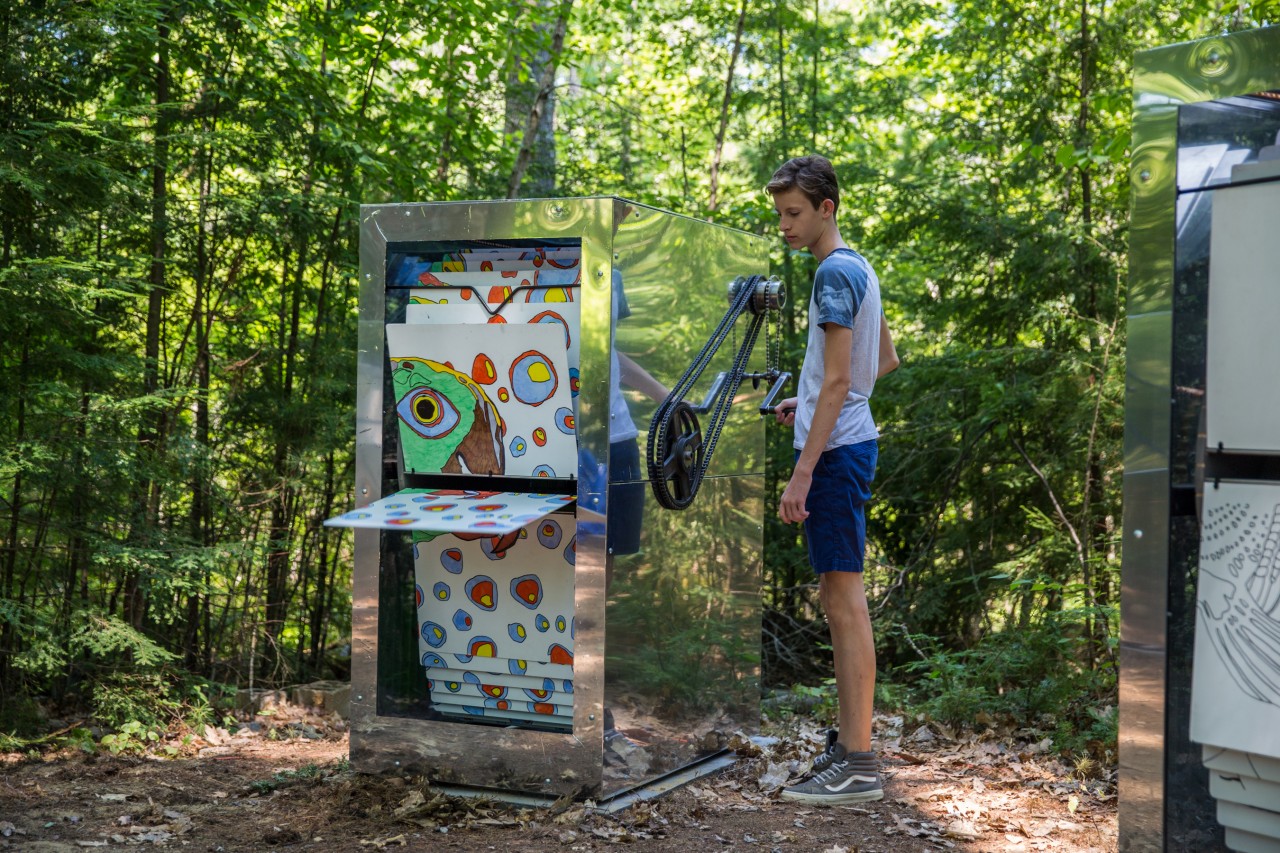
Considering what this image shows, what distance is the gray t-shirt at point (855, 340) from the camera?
368 cm

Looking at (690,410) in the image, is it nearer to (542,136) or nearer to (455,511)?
(455,511)

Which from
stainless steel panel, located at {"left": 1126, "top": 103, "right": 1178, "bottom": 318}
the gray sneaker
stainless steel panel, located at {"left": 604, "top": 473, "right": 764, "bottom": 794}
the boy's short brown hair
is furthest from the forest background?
stainless steel panel, located at {"left": 1126, "top": 103, "right": 1178, "bottom": 318}

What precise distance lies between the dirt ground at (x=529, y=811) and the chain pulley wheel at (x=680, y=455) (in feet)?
3.29

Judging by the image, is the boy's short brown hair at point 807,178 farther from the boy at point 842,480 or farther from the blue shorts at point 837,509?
the blue shorts at point 837,509

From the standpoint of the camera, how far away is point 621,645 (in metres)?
3.67

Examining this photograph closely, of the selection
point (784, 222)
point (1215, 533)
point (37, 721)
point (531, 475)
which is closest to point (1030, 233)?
point (784, 222)

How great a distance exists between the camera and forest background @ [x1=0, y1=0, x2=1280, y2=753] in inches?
184

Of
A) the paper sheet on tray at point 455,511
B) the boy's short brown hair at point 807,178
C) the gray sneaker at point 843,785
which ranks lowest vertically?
the gray sneaker at point 843,785

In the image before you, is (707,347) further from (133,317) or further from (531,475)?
(133,317)

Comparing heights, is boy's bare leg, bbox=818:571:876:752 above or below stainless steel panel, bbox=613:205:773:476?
below

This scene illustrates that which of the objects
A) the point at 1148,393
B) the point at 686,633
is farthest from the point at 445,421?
the point at 1148,393

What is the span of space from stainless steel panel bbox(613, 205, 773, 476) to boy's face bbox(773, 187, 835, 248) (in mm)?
313

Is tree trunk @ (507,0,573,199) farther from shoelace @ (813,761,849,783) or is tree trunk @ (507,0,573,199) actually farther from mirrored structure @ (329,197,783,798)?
shoelace @ (813,761,849,783)

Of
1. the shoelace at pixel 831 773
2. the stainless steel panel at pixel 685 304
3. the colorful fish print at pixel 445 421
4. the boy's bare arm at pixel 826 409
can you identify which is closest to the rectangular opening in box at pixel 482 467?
the colorful fish print at pixel 445 421
